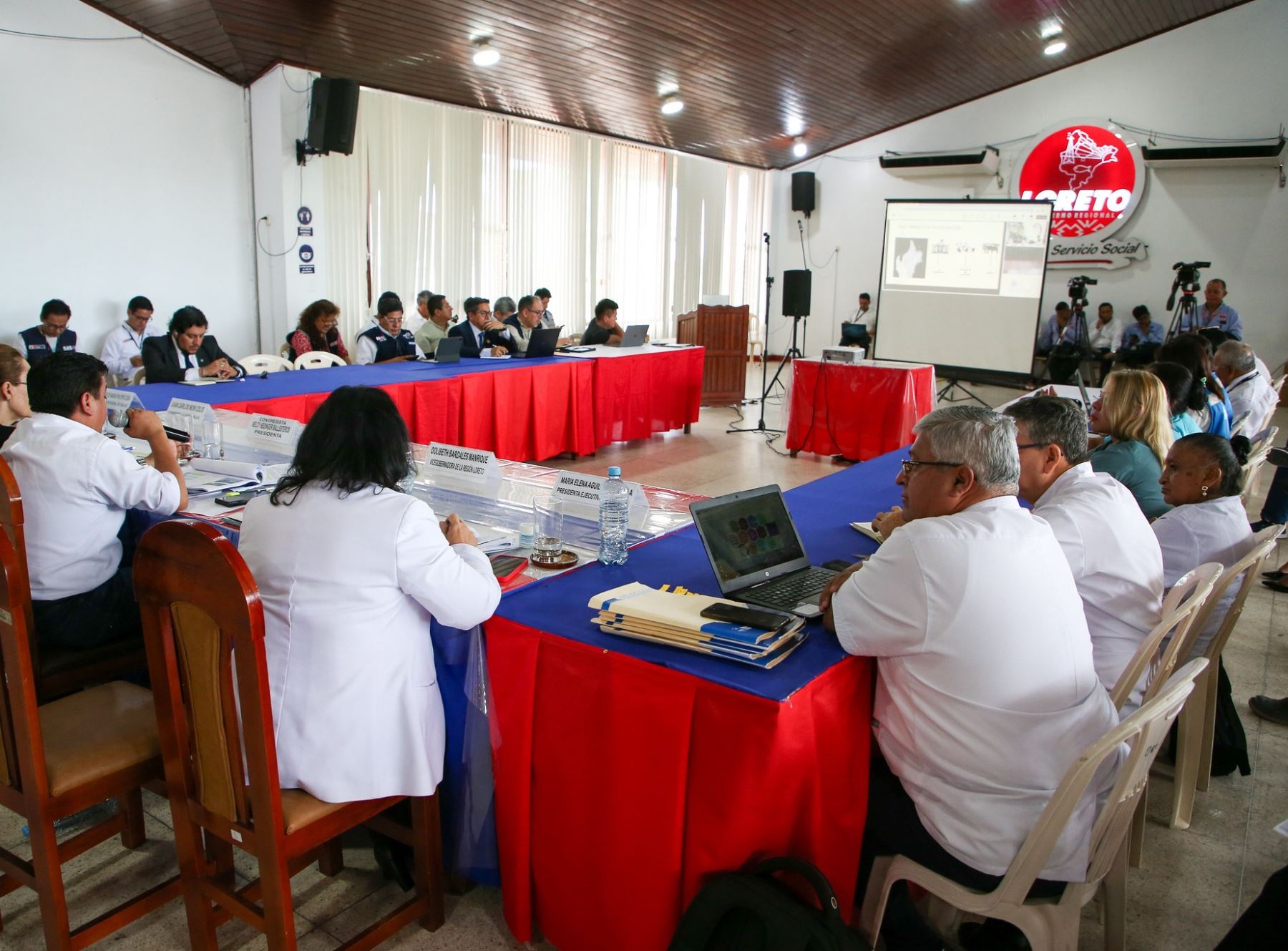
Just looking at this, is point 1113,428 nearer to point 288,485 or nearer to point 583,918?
point 583,918

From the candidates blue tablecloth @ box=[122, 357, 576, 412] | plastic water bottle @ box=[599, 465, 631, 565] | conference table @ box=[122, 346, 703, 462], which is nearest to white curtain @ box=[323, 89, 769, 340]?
blue tablecloth @ box=[122, 357, 576, 412]

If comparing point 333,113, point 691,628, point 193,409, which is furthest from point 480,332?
point 691,628

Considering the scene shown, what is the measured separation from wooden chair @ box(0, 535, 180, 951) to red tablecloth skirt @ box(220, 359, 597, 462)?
8.82ft

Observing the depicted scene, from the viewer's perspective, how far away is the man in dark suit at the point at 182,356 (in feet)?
15.3

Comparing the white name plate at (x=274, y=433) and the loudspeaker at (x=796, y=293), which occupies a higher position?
the loudspeaker at (x=796, y=293)

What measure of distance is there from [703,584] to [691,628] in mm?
390

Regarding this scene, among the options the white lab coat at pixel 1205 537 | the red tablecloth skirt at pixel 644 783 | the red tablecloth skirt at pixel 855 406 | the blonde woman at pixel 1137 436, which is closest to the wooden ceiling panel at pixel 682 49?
the red tablecloth skirt at pixel 855 406

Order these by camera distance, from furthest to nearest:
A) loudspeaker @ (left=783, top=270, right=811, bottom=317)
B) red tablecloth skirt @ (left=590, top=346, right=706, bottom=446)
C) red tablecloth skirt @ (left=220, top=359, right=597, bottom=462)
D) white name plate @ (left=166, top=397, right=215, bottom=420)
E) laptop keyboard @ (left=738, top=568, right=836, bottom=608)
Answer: loudspeaker @ (left=783, top=270, right=811, bottom=317)
red tablecloth skirt @ (left=590, top=346, right=706, bottom=446)
red tablecloth skirt @ (left=220, top=359, right=597, bottom=462)
white name plate @ (left=166, top=397, right=215, bottom=420)
laptop keyboard @ (left=738, top=568, right=836, bottom=608)

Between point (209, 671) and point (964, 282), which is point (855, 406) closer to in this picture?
point (964, 282)

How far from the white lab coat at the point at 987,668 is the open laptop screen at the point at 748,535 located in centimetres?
36

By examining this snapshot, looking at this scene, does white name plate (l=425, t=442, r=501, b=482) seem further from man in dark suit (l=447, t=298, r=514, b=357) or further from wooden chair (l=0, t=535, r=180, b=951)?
man in dark suit (l=447, t=298, r=514, b=357)

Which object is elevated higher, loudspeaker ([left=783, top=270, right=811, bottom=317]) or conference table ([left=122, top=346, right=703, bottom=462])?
loudspeaker ([left=783, top=270, right=811, bottom=317])

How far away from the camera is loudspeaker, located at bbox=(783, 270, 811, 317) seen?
7641mm

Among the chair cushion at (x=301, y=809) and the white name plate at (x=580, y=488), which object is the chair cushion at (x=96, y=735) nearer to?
the chair cushion at (x=301, y=809)
